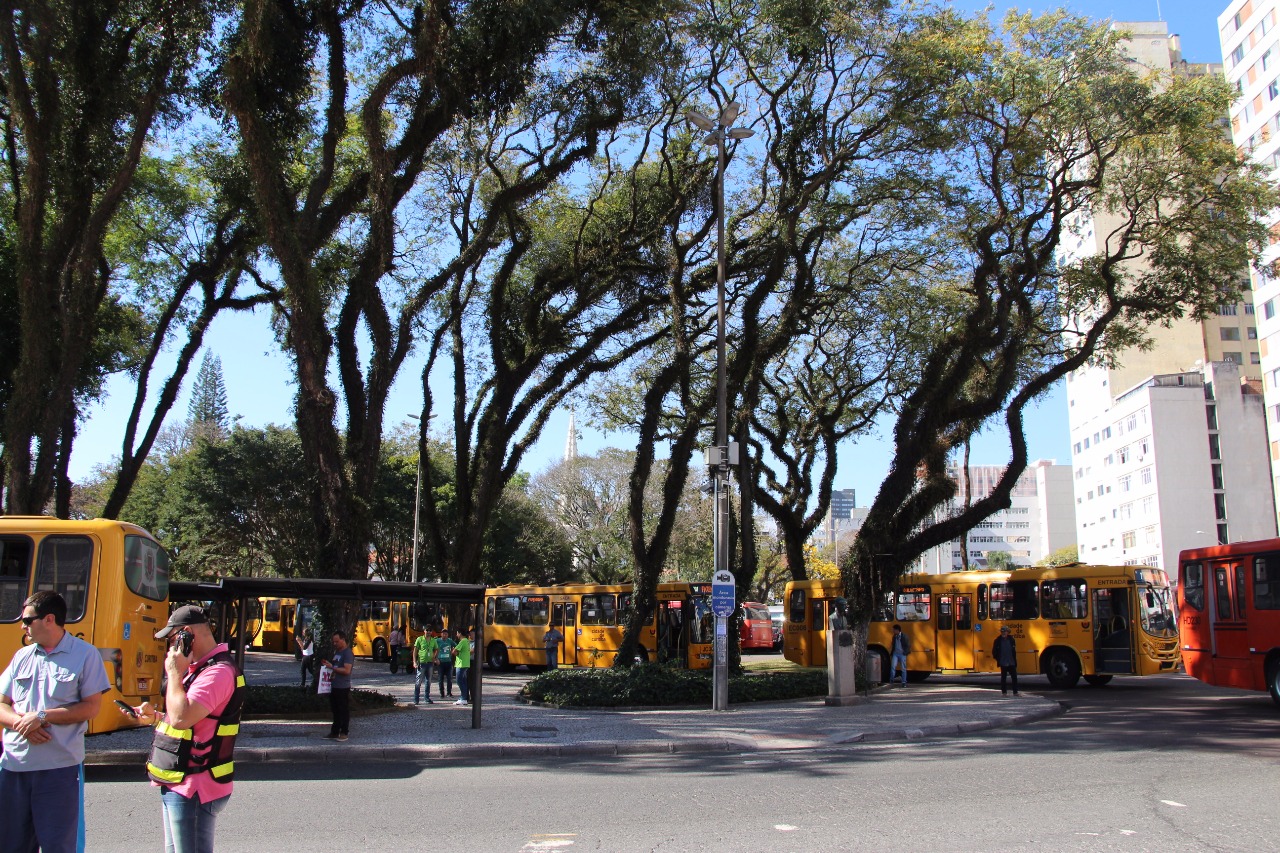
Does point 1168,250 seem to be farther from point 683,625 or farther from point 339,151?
point 339,151

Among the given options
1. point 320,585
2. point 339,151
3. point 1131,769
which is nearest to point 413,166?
point 339,151

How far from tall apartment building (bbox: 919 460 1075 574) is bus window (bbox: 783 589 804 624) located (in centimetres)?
6896

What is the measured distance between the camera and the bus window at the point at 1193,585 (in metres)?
17.4

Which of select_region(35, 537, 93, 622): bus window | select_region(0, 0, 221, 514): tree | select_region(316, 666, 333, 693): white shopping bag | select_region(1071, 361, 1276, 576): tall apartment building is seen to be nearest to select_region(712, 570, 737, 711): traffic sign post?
select_region(316, 666, 333, 693): white shopping bag

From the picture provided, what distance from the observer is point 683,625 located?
26.4 m

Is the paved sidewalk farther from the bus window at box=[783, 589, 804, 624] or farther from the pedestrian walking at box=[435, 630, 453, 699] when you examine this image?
the bus window at box=[783, 589, 804, 624]

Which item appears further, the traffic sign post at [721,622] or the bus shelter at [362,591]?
the traffic sign post at [721,622]

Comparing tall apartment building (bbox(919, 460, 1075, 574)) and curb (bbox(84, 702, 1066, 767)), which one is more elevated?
tall apartment building (bbox(919, 460, 1075, 574))

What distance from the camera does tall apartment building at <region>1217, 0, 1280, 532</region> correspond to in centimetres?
5466

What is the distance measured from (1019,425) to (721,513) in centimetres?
A: 945

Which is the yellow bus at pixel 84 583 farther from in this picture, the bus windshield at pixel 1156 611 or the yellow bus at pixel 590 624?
the bus windshield at pixel 1156 611

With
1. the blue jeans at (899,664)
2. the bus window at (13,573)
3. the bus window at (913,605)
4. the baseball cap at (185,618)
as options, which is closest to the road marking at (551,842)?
the baseball cap at (185,618)

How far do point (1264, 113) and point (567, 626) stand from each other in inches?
2169

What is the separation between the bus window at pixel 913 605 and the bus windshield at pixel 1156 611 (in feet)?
16.8
